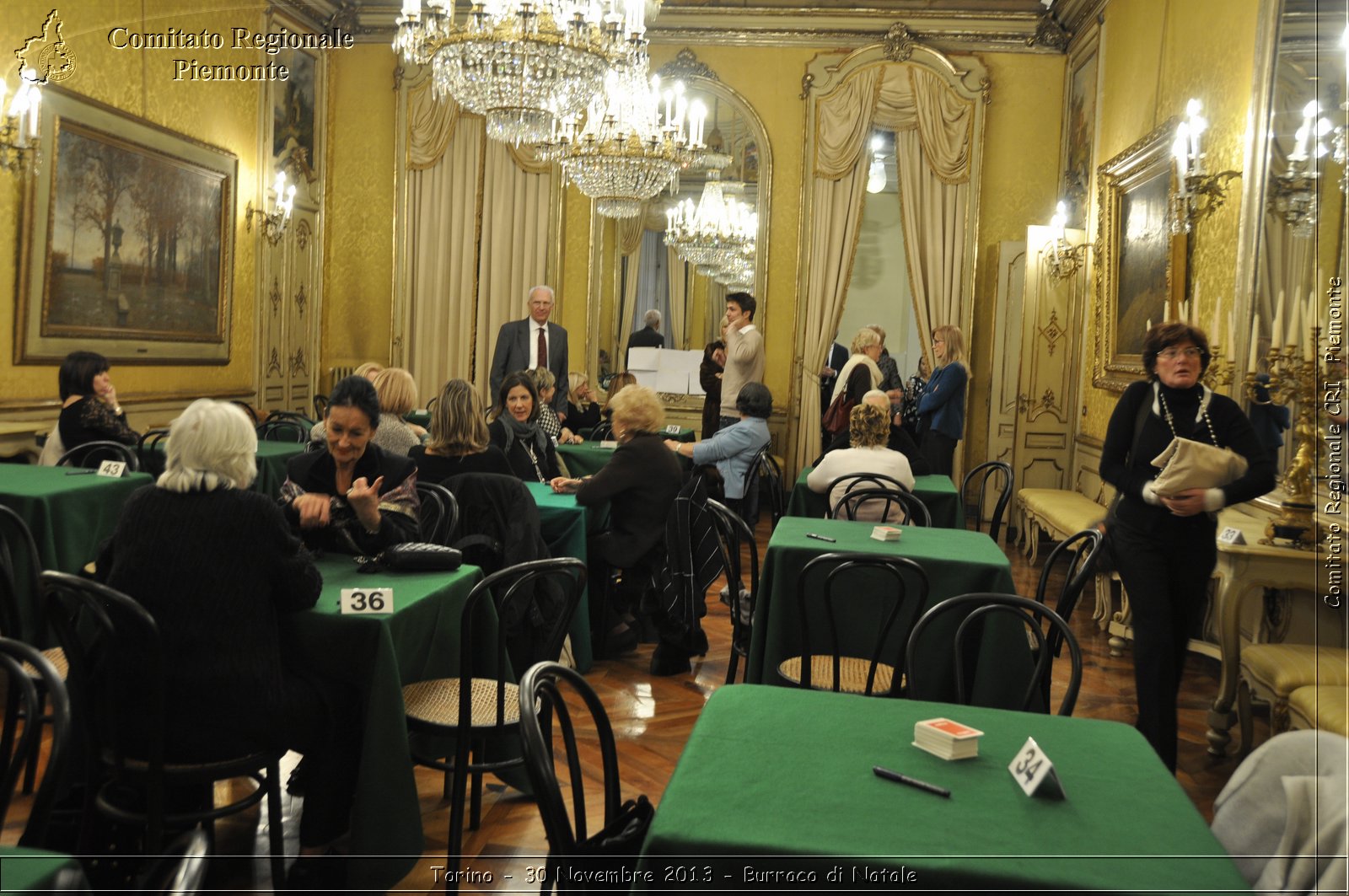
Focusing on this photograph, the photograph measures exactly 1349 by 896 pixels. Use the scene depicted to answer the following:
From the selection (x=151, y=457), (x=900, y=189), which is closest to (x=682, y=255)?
(x=900, y=189)

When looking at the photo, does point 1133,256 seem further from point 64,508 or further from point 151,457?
point 64,508

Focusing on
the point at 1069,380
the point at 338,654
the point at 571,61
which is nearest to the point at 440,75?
the point at 571,61

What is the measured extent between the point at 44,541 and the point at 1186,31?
7.06 meters

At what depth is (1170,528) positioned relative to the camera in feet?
12.4

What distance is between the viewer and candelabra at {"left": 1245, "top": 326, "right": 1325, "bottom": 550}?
4.08 meters

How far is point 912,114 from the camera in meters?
10.5

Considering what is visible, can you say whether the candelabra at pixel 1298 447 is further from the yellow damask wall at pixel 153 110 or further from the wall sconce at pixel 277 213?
the wall sconce at pixel 277 213

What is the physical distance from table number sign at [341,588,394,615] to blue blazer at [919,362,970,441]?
19.5 ft

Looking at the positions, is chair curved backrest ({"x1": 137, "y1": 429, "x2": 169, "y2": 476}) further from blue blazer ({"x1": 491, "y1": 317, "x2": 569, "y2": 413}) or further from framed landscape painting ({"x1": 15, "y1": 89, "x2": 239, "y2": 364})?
blue blazer ({"x1": 491, "y1": 317, "x2": 569, "y2": 413})

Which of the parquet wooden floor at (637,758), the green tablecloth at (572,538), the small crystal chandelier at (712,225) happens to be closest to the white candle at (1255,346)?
the parquet wooden floor at (637,758)

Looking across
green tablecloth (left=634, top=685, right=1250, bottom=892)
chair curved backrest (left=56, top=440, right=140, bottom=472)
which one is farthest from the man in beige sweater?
green tablecloth (left=634, top=685, right=1250, bottom=892)

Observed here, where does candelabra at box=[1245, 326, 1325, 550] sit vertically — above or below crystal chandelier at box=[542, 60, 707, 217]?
below

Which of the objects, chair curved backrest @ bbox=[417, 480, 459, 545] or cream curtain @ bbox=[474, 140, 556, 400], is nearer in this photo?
chair curved backrest @ bbox=[417, 480, 459, 545]

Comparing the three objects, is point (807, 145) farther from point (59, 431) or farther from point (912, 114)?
point (59, 431)
